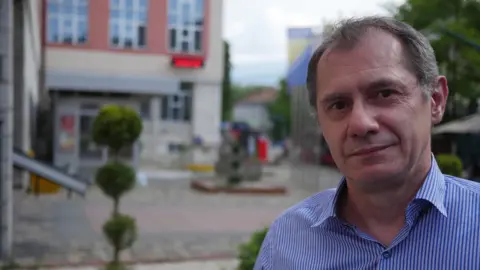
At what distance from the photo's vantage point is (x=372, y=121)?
134cm

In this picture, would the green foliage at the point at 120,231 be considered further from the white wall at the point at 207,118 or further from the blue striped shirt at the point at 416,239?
the white wall at the point at 207,118

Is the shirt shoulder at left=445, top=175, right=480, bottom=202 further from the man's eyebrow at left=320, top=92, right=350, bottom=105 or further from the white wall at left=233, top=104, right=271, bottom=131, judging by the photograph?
the white wall at left=233, top=104, right=271, bottom=131

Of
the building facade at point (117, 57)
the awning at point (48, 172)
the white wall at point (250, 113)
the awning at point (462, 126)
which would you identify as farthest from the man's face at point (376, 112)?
the white wall at point (250, 113)

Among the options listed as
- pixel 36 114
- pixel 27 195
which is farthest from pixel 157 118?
pixel 27 195

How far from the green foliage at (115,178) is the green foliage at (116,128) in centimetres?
20

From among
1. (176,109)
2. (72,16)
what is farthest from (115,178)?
(176,109)

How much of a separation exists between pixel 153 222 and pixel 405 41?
29.8 ft

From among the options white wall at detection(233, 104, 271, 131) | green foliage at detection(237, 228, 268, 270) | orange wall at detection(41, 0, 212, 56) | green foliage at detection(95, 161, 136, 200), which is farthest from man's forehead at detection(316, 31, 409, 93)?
white wall at detection(233, 104, 271, 131)

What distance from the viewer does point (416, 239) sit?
1.35 metres

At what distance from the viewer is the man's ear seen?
145 centimetres

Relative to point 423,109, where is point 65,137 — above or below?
below

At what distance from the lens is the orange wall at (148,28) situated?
18078 mm

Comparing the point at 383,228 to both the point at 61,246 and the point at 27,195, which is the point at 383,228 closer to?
the point at 61,246

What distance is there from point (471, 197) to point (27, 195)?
42.9ft
